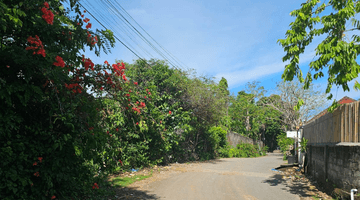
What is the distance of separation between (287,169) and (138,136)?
26.0 ft

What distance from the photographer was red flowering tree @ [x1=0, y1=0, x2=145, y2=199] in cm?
364

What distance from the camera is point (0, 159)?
12.3 feet

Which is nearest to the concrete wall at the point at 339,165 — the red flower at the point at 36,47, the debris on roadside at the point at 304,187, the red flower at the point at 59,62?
the debris on roadside at the point at 304,187

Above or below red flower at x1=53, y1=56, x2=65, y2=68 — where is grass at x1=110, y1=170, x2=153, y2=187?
below

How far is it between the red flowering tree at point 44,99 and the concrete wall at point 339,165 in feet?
17.7

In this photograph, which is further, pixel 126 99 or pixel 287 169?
pixel 287 169

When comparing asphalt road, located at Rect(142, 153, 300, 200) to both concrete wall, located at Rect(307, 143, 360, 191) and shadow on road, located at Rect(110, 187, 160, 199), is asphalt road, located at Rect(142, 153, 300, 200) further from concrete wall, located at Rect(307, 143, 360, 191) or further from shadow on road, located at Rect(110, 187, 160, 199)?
concrete wall, located at Rect(307, 143, 360, 191)

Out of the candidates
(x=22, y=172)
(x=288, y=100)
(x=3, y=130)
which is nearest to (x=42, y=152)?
(x=22, y=172)

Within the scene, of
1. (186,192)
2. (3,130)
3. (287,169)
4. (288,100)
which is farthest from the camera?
(288,100)

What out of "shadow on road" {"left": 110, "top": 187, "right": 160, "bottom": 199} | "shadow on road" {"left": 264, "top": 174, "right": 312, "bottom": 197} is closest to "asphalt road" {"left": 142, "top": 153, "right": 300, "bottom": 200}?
"shadow on road" {"left": 264, "top": 174, "right": 312, "bottom": 197}

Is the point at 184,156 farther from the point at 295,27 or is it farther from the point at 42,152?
the point at 42,152

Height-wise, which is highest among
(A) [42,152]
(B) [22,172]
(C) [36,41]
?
(C) [36,41]

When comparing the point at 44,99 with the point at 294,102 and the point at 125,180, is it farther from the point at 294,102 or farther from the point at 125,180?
the point at 294,102

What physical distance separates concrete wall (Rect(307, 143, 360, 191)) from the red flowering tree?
17.7ft
